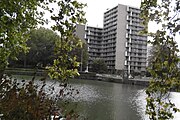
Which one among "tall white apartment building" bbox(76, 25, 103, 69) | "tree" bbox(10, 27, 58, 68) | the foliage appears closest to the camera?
the foliage

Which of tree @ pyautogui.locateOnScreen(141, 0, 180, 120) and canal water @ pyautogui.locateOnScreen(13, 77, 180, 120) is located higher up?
tree @ pyautogui.locateOnScreen(141, 0, 180, 120)

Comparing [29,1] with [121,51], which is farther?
[121,51]

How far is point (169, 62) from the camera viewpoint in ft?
7.00

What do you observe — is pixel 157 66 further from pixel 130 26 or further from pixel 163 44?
pixel 130 26

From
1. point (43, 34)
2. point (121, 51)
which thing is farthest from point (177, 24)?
point (121, 51)

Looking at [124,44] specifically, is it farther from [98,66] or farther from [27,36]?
[27,36]

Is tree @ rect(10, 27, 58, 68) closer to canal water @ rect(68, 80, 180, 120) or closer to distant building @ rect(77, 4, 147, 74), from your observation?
distant building @ rect(77, 4, 147, 74)

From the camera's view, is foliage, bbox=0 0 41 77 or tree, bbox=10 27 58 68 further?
tree, bbox=10 27 58 68

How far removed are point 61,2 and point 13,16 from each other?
3.03ft

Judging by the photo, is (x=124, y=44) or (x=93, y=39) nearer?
(x=124, y=44)

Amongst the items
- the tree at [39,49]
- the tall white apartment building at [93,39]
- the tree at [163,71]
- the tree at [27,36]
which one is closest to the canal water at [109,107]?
the tree at [27,36]

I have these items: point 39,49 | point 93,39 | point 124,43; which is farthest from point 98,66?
point 93,39

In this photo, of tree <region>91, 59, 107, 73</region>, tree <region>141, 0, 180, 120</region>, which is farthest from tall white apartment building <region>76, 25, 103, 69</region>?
tree <region>141, 0, 180, 120</region>

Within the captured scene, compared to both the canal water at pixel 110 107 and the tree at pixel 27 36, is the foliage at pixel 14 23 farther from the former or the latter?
the canal water at pixel 110 107
